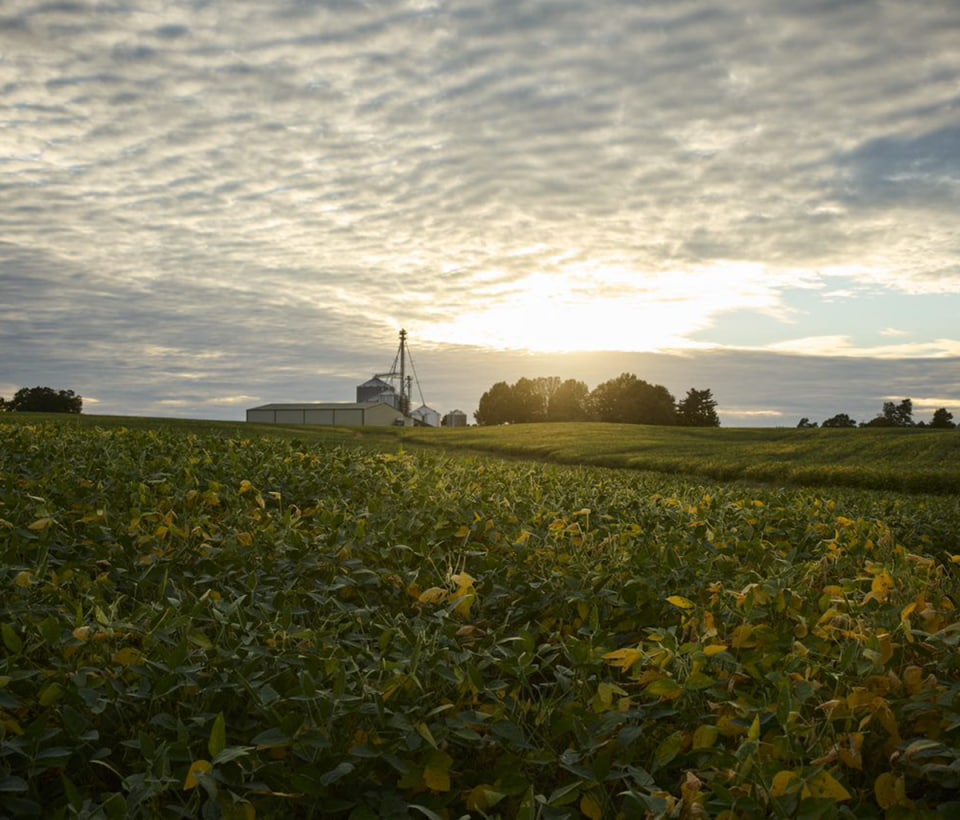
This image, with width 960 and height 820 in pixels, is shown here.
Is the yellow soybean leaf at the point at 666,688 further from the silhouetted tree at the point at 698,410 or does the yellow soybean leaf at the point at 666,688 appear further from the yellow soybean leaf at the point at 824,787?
the silhouetted tree at the point at 698,410

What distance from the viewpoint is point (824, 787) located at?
7.98 ft

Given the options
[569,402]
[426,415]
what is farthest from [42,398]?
[569,402]

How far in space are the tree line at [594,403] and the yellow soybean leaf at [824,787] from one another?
211ft

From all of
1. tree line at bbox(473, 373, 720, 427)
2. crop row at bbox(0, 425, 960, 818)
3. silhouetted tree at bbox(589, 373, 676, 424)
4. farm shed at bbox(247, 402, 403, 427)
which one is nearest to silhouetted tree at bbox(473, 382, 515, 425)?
tree line at bbox(473, 373, 720, 427)

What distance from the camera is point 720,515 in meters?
6.61

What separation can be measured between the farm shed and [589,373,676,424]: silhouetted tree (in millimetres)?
17925

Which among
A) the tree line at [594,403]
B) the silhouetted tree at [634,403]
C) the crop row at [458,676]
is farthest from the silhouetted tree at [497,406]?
the crop row at [458,676]

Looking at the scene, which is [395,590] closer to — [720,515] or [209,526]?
[209,526]

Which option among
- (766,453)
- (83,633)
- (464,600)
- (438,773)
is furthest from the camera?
(766,453)

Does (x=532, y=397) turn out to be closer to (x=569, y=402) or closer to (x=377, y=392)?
(x=569, y=402)

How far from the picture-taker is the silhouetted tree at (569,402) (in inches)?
2938

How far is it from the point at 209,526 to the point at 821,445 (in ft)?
79.1

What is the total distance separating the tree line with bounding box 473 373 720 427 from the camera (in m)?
68.2

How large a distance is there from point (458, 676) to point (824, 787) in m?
1.21
